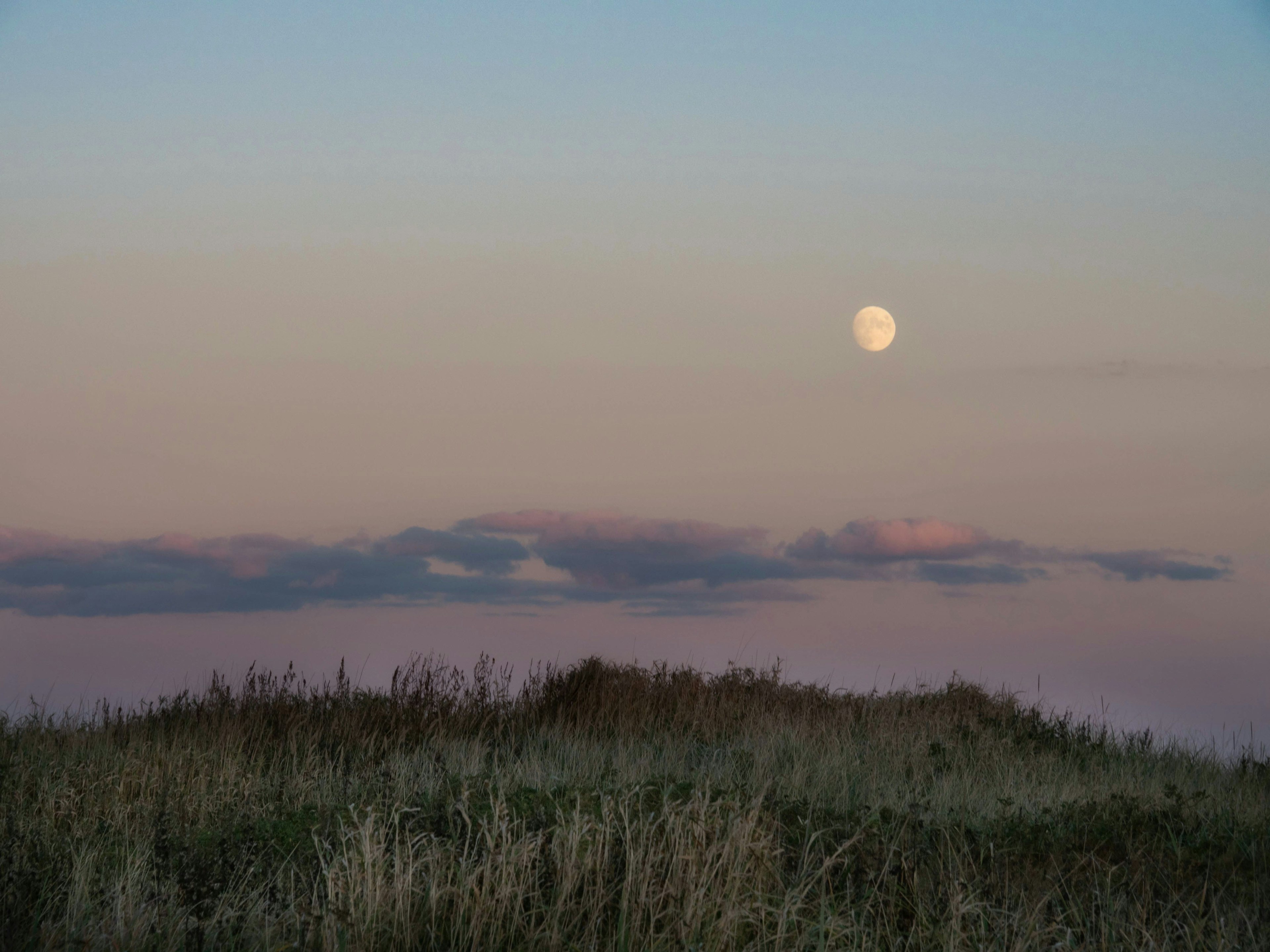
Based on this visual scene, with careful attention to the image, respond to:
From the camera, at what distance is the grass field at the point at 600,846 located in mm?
5285

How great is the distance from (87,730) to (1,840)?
597 centimetres

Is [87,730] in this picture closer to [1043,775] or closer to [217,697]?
[217,697]

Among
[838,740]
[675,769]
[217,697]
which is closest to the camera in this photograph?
[675,769]

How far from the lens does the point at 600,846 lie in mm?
5750

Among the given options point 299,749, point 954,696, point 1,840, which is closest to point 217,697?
point 299,749

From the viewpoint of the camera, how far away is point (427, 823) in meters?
6.92

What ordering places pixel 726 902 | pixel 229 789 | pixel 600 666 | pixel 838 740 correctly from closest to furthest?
pixel 726 902, pixel 229 789, pixel 838 740, pixel 600 666

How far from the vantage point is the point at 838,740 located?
12.4 metres

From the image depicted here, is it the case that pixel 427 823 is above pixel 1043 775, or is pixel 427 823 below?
above

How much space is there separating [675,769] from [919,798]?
2.59m

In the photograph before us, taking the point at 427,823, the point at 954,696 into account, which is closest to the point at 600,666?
the point at 954,696

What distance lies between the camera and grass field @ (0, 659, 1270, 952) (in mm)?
5285

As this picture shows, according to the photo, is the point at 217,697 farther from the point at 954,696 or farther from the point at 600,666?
the point at 954,696

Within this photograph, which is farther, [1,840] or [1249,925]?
[1,840]
